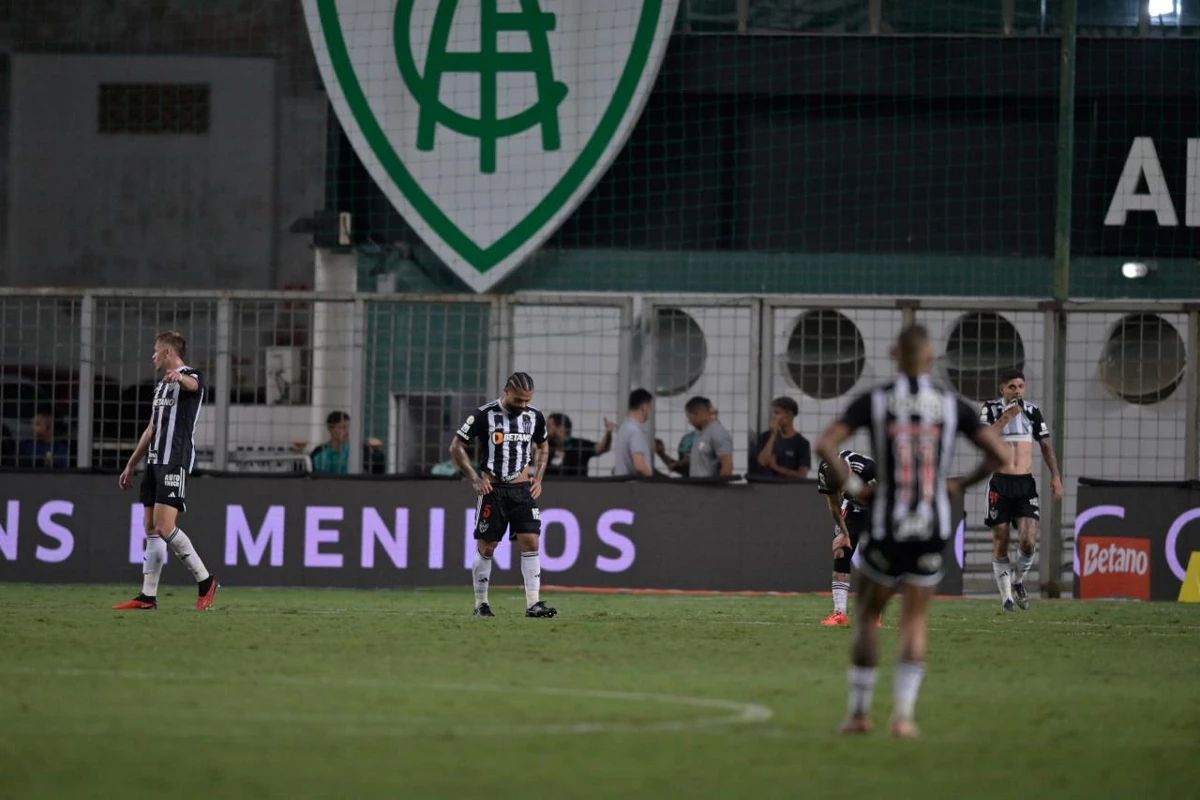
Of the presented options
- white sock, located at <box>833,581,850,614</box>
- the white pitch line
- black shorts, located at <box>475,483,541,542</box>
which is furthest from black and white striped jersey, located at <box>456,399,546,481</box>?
the white pitch line

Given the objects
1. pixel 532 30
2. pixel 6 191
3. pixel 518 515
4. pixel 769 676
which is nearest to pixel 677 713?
pixel 769 676

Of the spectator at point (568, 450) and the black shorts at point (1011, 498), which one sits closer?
the black shorts at point (1011, 498)

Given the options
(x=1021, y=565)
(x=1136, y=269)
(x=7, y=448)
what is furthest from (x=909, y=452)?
(x=1136, y=269)

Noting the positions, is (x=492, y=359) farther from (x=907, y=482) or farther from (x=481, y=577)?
(x=907, y=482)

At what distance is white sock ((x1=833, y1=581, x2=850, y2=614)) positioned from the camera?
50.6 feet

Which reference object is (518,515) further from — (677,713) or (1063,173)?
(1063,173)

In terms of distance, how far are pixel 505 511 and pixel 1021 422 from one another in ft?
17.3

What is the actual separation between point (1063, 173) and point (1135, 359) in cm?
226

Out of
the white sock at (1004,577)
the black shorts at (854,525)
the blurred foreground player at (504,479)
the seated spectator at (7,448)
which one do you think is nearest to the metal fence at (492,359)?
the seated spectator at (7,448)

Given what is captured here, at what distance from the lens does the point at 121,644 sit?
12.2 metres

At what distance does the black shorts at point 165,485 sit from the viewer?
1541cm

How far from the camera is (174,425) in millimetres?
15500

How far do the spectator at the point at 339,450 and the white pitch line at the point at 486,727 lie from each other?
10895mm

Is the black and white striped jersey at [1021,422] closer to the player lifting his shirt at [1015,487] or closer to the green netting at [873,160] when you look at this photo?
the player lifting his shirt at [1015,487]
